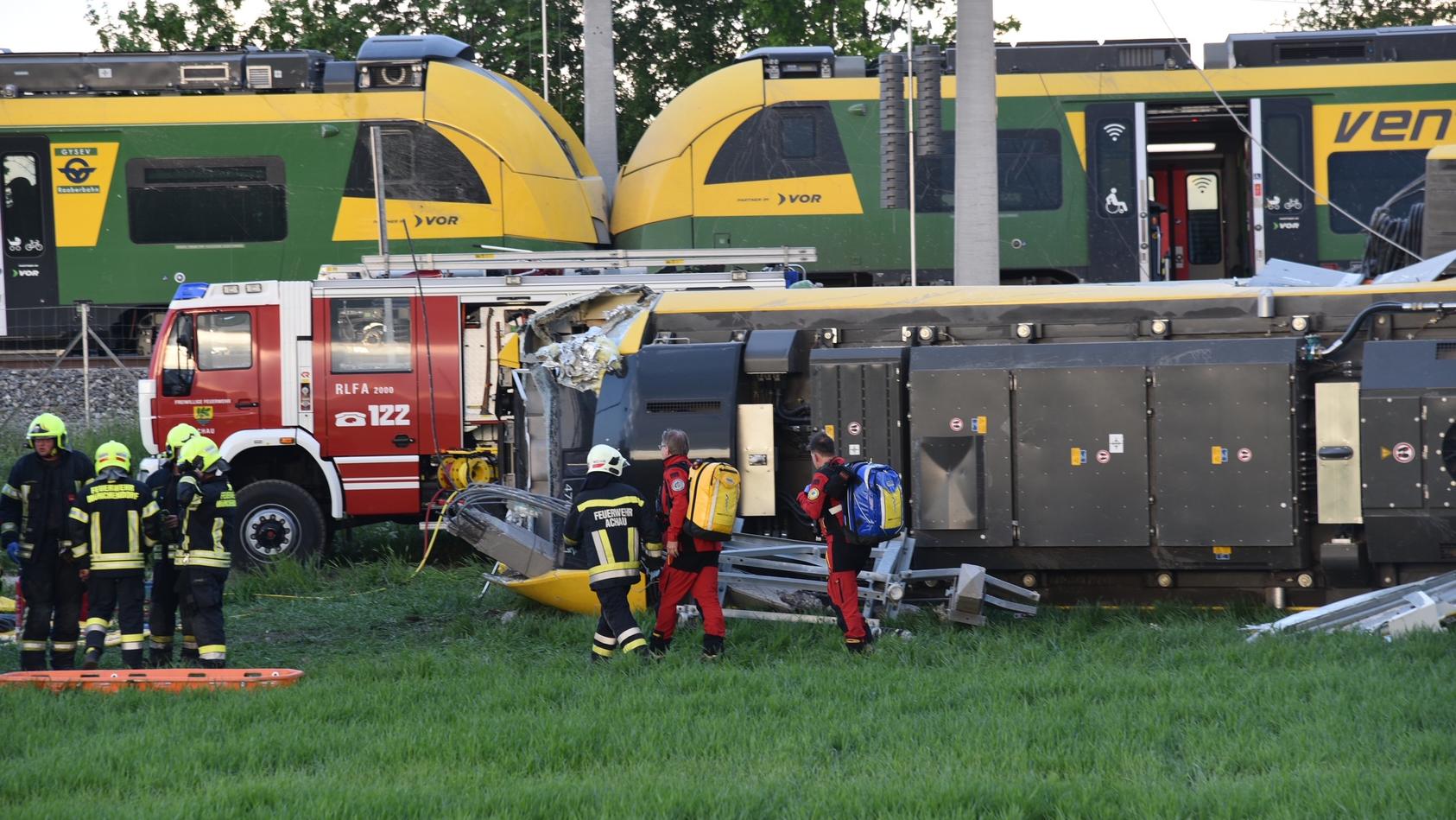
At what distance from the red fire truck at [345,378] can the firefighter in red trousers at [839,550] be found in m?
5.03

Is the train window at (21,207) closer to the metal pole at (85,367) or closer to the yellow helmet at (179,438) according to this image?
the metal pole at (85,367)

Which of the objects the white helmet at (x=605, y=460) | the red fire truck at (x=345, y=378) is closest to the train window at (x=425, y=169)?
the red fire truck at (x=345, y=378)

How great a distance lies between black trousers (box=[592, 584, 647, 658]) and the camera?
31.2 ft

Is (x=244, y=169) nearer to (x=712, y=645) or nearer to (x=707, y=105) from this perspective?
(x=707, y=105)

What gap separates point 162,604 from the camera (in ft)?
34.4

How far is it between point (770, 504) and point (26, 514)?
510 cm

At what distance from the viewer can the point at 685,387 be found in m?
11.4

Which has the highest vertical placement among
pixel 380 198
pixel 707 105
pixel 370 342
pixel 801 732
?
pixel 707 105

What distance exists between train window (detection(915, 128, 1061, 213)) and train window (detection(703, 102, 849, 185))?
1.14m

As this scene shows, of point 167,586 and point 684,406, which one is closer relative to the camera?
point 167,586

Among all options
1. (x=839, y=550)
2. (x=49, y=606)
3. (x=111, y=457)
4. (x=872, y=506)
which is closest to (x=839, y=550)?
(x=839, y=550)

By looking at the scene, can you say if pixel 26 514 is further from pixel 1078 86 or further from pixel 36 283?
pixel 1078 86

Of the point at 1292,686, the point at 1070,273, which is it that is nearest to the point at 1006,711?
the point at 1292,686

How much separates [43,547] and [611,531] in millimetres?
3822
